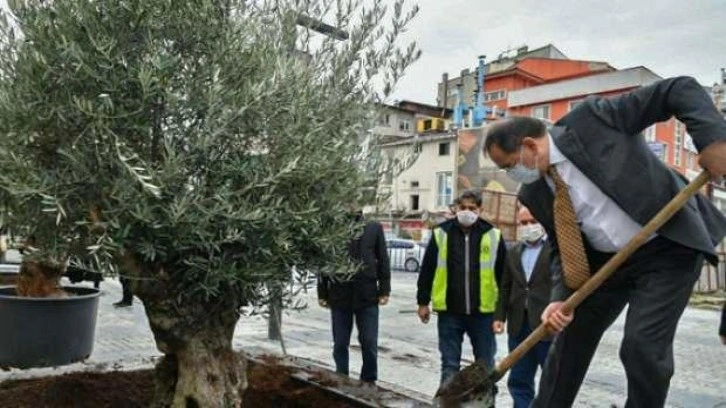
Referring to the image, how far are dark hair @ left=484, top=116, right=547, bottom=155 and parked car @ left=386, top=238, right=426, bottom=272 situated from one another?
85.0 feet

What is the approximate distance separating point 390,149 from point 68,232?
5.34 feet

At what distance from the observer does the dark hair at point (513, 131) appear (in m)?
3.05

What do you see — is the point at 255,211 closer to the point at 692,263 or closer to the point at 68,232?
the point at 68,232

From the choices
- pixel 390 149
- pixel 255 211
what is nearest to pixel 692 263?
pixel 390 149

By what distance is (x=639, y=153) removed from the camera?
9.55 feet

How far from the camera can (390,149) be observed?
348cm

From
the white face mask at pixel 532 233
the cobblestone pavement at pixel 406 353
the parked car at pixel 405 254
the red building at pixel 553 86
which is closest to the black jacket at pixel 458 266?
the white face mask at pixel 532 233

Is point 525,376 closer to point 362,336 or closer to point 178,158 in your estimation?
point 362,336

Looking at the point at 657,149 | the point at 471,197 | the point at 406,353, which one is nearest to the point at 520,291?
the point at 471,197

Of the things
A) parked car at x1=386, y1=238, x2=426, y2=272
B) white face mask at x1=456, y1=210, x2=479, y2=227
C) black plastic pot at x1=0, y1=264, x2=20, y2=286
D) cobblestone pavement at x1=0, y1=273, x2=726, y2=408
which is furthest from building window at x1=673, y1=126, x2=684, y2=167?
white face mask at x1=456, y1=210, x2=479, y2=227

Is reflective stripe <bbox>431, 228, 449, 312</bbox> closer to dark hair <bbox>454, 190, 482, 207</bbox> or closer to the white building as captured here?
dark hair <bbox>454, 190, 482, 207</bbox>

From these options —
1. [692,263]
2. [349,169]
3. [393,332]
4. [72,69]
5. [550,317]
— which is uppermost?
[72,69]

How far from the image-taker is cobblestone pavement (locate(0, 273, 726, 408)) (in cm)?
601

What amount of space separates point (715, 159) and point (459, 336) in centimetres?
294
